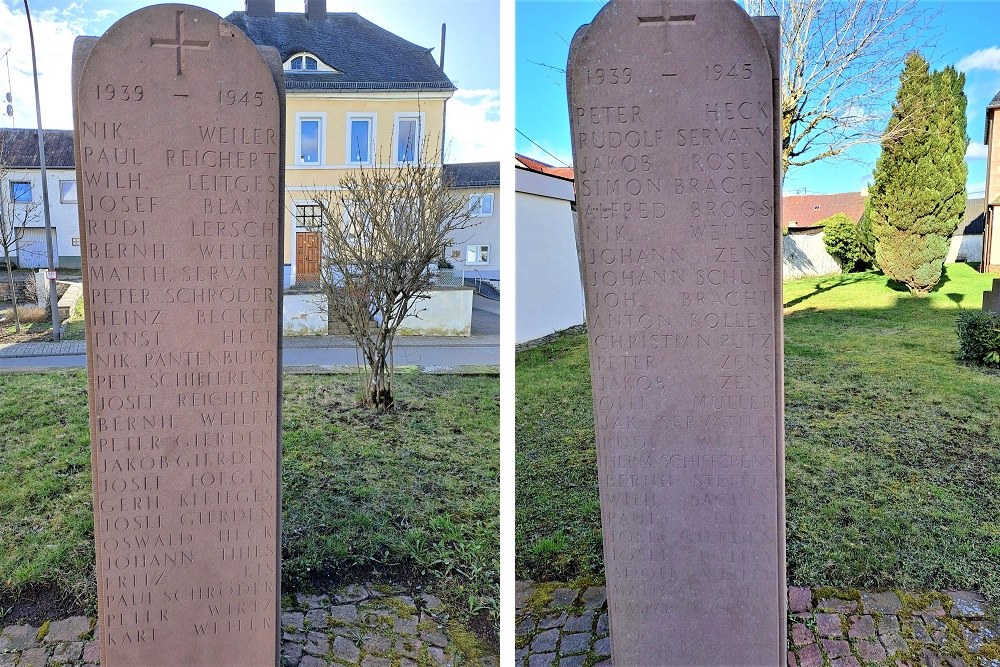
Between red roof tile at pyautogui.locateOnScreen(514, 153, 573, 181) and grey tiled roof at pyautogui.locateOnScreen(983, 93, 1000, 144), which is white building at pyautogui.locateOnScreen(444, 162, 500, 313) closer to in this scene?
red roof tile at pyautogui.locateOnScreen(514, 153, 573, 181)

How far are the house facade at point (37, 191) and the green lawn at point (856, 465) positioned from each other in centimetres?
1050

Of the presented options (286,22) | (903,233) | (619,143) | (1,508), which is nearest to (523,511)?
(619,143)

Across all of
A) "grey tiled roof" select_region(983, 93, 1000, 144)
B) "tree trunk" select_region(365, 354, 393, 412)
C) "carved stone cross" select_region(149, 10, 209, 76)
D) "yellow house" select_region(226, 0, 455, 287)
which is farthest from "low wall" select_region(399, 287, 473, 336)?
"grey tiled roof" select_region(983, 93, 1000, 144)

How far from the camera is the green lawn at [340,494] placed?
324cm

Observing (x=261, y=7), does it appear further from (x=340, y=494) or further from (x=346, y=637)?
(x=346, y=637)

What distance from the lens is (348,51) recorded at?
14.4 metres

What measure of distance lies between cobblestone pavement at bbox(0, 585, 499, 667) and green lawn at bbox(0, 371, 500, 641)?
133mm

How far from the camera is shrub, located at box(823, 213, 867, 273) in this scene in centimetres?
1512

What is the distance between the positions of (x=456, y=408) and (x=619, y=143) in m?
4.58

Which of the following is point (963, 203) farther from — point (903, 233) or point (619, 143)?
point (619, 143)

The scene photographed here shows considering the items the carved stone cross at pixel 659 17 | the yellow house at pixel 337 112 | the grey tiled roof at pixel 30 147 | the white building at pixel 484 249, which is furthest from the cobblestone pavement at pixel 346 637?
the yellow house at pixel 337 112

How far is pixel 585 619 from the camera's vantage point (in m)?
2.94

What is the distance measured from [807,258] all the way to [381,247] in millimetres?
14629

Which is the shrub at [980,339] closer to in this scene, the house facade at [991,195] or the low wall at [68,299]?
the house facade at [991,195]
